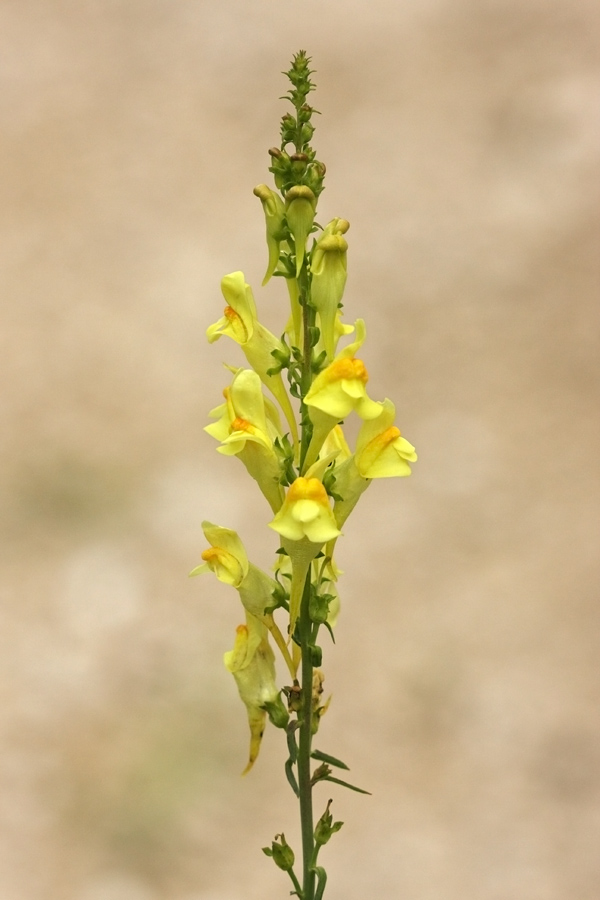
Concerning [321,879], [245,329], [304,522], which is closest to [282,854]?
[321,879]

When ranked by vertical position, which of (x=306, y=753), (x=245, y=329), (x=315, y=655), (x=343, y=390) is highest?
(x=245, y=329)

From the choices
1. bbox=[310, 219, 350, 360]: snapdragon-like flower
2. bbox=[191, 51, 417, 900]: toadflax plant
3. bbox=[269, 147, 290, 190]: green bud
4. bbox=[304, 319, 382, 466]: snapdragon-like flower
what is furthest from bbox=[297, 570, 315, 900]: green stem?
bbox=[269, 147, 290, 190]: green bud

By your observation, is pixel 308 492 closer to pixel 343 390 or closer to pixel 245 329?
pixel 343 390

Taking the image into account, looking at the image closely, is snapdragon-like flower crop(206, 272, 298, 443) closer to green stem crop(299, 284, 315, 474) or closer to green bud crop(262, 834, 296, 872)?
green stem crop(299, 284, 315, 474)

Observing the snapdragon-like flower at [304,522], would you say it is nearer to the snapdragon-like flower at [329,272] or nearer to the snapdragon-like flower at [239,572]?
the snapdragon-like flower at [239,572]

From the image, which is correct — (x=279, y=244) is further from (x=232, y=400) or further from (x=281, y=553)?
(x=281, y=553)

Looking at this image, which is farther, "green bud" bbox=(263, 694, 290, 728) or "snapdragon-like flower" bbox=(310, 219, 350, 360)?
"green bud" bbox=(263, 694, 290, 728)

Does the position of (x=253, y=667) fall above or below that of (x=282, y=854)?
above

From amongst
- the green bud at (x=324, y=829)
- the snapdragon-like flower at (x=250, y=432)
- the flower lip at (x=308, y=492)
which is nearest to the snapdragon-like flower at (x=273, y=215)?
the snapdragon-like flower at (x=250, y=432)
